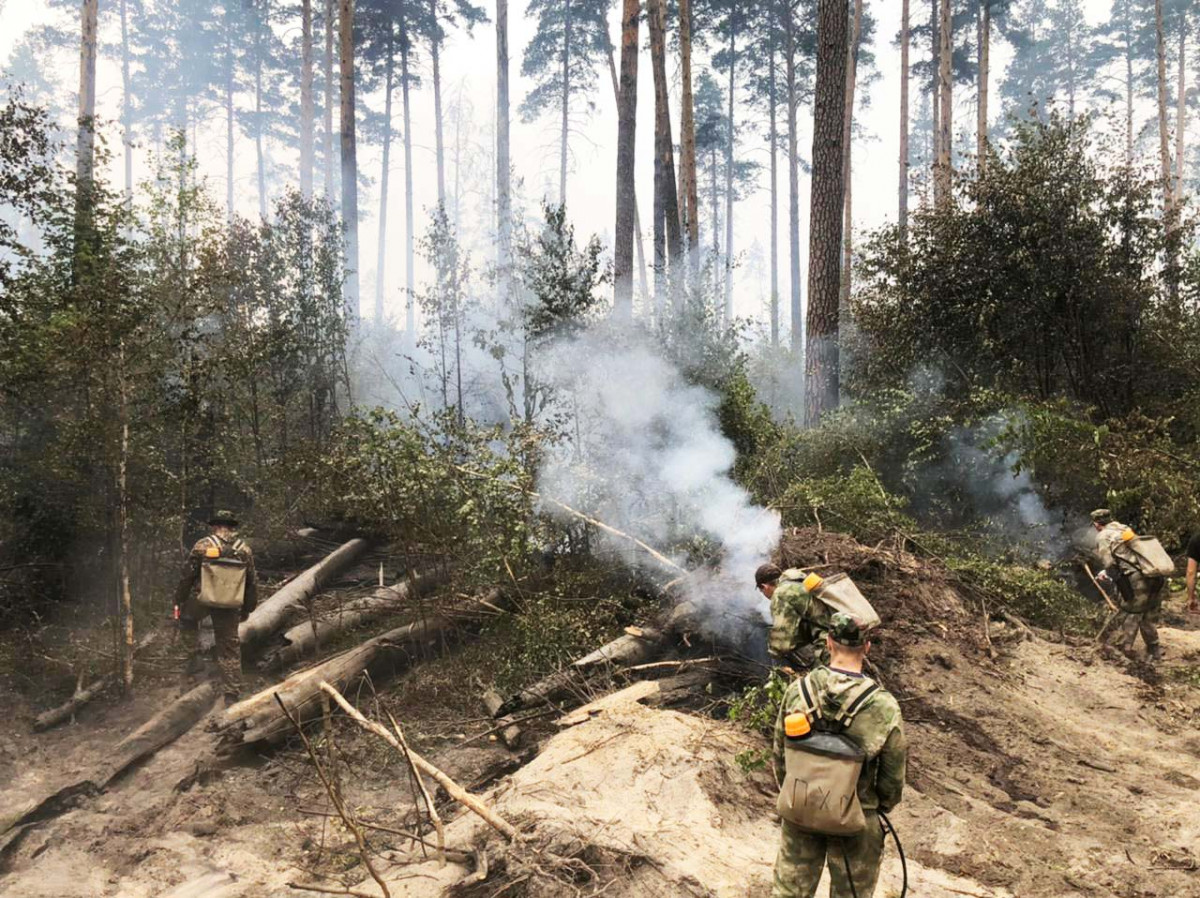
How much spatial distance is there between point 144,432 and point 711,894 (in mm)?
7416

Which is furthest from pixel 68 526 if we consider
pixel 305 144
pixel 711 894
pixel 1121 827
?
pixel 305 144

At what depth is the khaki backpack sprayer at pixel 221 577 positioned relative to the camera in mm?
7781

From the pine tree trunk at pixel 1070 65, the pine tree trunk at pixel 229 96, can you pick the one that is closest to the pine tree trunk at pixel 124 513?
the pine tree trunk at pixel 229 96

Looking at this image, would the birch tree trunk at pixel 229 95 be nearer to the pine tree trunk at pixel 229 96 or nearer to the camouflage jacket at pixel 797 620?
the pine tree trunk at pixel 229 96

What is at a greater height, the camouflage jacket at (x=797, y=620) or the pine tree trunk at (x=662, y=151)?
the pine tree trunk at (x=662, y=151)

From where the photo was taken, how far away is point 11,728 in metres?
7.30

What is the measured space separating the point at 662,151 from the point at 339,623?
→ 14.5 m

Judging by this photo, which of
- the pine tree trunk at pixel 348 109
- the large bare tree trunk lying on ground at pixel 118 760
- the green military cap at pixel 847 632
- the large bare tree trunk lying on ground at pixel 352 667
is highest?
the pine tree trunk at pixel 348 109

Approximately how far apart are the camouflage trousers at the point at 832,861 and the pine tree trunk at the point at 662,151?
48.5ft

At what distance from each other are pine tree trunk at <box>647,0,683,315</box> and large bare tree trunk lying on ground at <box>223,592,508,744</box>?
35.5 ft

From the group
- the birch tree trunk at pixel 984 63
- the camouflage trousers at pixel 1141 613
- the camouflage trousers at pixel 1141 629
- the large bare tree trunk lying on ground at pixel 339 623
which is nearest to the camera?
the camouflage trousers at pixel 1141 613

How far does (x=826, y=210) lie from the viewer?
12.5 m

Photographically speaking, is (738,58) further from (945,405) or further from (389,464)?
(389,464)

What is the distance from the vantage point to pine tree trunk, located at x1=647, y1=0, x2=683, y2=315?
1805 centimetres
